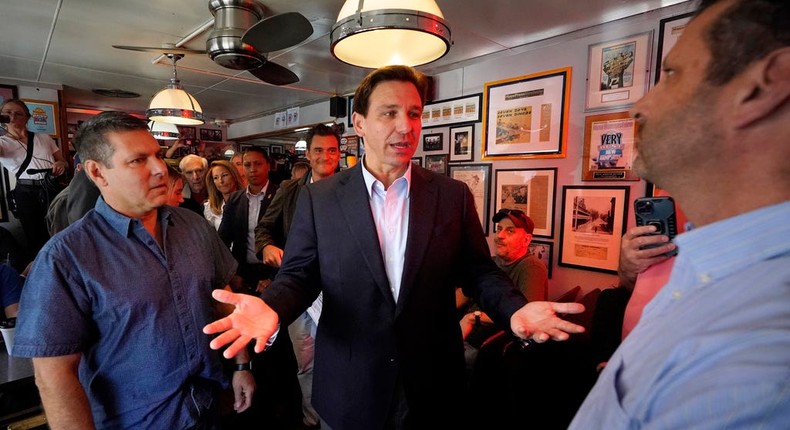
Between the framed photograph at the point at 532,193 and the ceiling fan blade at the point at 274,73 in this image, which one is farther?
the framed photograph at the point at 532,193

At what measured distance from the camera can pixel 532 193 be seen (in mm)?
3258

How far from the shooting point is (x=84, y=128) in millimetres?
1330

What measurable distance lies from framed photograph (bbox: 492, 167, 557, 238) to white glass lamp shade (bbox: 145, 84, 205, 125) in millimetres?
3016

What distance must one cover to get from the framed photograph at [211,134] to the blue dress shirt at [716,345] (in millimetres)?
9270

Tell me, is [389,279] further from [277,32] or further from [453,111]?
[453,111]

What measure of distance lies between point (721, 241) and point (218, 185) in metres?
3.99

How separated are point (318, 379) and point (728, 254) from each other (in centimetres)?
131

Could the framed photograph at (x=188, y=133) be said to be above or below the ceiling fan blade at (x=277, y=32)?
above

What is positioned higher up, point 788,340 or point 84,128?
point 84,128

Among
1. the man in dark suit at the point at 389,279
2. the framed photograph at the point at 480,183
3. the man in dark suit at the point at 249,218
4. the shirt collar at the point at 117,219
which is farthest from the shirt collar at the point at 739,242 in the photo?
the framed photograph at the point at 480,183

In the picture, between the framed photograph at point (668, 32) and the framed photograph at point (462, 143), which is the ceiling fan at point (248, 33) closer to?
the framed photograph at point (462, 143)

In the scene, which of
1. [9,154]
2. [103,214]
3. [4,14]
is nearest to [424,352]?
[103,214]

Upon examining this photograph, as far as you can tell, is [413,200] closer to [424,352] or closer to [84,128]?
[424,352]

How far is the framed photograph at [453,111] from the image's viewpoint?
3666 mm
